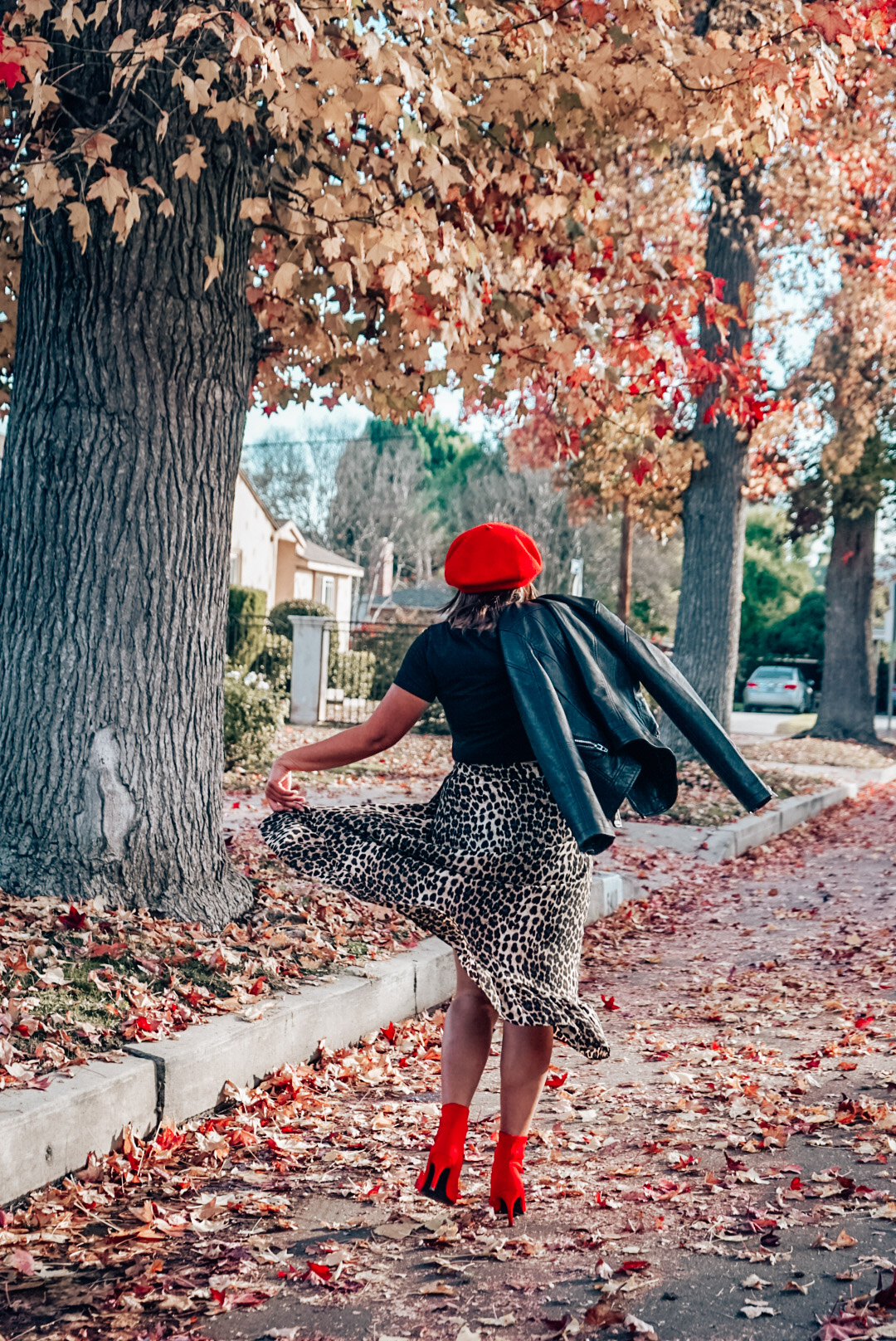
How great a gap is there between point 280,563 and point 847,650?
63.9ft

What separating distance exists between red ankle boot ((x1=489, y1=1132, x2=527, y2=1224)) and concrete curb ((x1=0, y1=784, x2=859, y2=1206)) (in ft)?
3.74

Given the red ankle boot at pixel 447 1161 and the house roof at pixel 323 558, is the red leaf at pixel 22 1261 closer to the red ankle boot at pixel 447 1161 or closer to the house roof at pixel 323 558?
the red ankle boot at pixel 447 1161

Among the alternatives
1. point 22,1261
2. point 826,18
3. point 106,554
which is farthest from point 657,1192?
point 826,18

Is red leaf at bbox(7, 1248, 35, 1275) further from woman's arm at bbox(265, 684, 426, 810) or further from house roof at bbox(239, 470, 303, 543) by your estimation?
house roof at bbox(239, 470, 303, 543)

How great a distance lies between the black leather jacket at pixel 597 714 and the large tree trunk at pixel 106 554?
7.68 ft

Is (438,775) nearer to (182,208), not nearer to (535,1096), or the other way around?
(182,208)

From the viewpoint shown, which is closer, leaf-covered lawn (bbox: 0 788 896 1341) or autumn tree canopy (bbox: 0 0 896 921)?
leaf-covered lawn (bbox: 0 788 896 1341)

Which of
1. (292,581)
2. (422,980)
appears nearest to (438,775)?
(422,980)

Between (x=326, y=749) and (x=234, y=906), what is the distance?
222 cm

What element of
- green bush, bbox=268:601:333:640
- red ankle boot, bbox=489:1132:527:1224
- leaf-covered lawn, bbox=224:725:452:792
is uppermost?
green bush, bbox=268:601:333:640

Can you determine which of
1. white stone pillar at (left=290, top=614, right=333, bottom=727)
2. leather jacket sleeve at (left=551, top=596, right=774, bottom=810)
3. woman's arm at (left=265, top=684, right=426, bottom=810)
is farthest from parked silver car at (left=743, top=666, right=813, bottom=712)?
woman's arm at (left=265, top=684, right=426, bottom=810)

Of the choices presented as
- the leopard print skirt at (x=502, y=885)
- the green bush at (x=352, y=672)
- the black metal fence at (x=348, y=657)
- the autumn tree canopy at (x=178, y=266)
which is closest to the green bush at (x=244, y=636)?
the black metal fence at (x=348, y=657)

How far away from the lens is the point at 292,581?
37500mm

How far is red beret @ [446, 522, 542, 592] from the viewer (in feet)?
11.0
